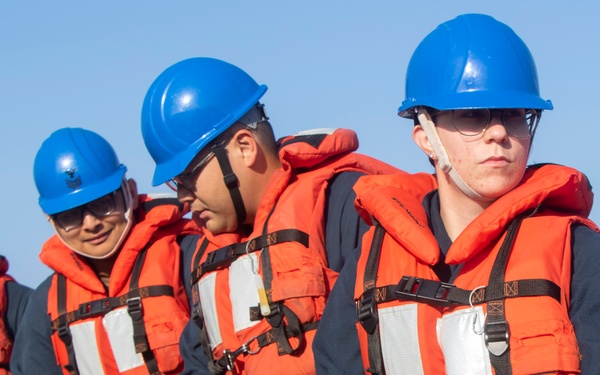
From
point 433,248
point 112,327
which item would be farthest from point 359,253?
point 112,327

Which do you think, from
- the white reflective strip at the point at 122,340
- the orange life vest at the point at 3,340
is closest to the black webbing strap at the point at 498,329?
the white reflective strip at the point at 122,340

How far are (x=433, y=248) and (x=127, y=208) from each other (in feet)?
11.7

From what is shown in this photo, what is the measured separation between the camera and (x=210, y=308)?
231 inches

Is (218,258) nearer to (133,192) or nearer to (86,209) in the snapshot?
(86,209)

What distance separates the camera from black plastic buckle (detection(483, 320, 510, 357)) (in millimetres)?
3830

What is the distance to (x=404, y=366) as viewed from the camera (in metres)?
4.16

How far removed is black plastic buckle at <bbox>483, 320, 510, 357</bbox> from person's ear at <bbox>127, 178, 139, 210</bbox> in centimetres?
402

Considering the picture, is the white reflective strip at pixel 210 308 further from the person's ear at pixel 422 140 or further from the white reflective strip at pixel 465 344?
the white reflective strip at pixel 465 344

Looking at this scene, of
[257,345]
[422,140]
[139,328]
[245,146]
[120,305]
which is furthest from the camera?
[120,305]

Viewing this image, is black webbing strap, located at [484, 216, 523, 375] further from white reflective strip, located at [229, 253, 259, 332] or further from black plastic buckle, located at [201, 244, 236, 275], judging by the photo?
black plastic buckle, located at [201, 244, 236, 275]

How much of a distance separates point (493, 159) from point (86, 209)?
152 inches

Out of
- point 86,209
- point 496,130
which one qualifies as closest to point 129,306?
point 86,209

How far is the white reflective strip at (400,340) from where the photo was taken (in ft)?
13.6

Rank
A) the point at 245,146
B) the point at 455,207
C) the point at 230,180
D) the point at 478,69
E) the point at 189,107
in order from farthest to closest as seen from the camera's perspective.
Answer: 1. the point at 189,107
2. the point at 245,146
3. the point at 230,180
4. the point at 455,207
5. the point at 478,69
